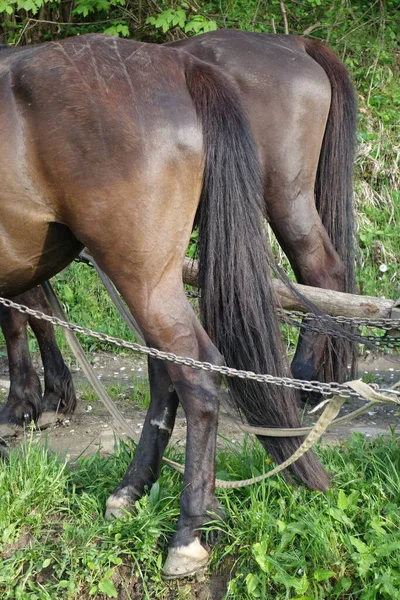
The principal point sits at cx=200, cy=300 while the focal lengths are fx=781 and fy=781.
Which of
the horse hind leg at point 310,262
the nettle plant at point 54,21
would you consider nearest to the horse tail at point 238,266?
the horse hind leg at point 310,262

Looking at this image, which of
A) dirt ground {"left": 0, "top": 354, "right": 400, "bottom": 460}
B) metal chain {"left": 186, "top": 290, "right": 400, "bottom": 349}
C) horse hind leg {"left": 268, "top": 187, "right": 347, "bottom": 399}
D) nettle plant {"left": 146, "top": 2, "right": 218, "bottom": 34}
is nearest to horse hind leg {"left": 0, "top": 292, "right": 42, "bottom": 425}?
dirt ground {"left": 0, "top": 354, "right": 400, "bottom": 460}

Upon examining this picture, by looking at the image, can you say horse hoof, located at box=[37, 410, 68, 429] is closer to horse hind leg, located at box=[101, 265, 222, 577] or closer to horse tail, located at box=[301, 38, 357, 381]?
horse tail, located at box=[301, 38, 357, 381]

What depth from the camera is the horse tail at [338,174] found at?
4574 mm

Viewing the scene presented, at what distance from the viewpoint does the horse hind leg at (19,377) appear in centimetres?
437

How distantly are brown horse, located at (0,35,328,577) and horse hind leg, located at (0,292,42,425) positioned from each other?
1.36 metres

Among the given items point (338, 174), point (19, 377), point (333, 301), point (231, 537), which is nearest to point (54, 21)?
point (338, 174)

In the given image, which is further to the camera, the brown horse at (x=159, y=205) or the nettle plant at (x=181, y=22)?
the nettle plant at (x=181, y=22)

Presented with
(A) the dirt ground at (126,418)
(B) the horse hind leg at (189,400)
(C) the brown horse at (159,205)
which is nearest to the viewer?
(C) the brown horse at (159,205)

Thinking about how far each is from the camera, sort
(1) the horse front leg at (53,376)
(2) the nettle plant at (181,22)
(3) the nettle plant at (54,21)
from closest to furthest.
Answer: (1) the horse front leg at (53,376) → (2) the nettle plant at (181,22) → (3) the nettle plant at (54,21)

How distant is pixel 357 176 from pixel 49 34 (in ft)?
11.8

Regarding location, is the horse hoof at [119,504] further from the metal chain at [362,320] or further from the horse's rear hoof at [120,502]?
the metal chain at [362,320]

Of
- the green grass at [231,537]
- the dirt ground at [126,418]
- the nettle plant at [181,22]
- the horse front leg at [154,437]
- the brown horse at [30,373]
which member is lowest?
the dirt ground at [126,418]

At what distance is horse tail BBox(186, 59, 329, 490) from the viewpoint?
2826mm

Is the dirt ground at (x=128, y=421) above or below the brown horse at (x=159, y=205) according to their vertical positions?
below
